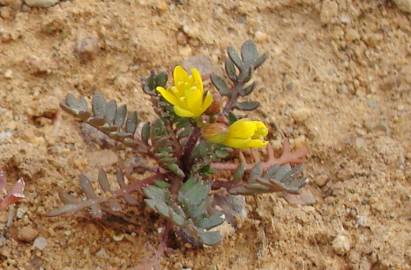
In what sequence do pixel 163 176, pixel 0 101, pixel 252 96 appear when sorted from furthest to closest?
pixel 252 96 → pixel 0 101 → pixel 163 176

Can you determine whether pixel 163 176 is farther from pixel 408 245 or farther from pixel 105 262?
pixel 408 245

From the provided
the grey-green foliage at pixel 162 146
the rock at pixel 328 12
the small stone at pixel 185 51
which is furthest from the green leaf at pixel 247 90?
the rock at pixel 328 12

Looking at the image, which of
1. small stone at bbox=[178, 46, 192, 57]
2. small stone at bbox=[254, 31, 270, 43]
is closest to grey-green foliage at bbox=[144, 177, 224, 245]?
small stone at bbox=[178, 46, 192, 57]

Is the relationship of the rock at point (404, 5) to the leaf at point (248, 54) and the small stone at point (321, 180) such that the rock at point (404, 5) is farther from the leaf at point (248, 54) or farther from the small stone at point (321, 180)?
the leaf at point (248, 54)

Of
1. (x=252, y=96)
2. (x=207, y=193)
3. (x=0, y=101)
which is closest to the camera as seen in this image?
(x=207, y=193)

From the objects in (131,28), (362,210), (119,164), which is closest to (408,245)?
(362,210)

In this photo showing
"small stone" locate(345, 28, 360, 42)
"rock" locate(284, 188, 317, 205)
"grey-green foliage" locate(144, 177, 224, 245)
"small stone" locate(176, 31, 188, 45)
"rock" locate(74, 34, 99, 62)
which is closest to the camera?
"grey-green foliage" locate(144, 177, 224, 245)

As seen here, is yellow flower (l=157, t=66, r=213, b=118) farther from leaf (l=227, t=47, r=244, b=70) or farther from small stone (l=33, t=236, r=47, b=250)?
small stone (l=33, t=236, r=47, b=250)
